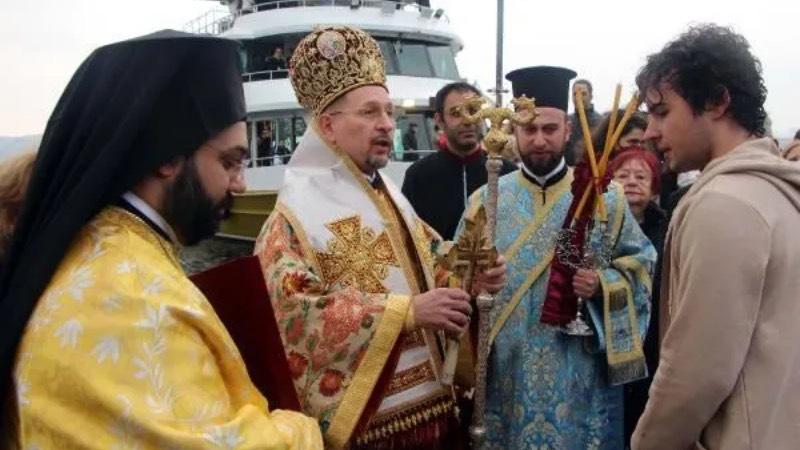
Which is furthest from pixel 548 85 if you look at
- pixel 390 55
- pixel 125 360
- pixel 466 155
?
pixel 390 55

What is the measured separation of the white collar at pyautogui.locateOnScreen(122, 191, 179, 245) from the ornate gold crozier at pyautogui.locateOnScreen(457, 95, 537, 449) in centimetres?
135

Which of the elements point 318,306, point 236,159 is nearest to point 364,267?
point 318,306

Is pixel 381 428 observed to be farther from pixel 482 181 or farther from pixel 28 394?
pixel 482 181

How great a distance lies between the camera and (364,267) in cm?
275

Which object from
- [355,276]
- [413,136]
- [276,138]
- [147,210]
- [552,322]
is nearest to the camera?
[147,210]

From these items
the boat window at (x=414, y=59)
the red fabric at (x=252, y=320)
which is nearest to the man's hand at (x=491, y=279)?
the red fabric at (x=252, y=320)

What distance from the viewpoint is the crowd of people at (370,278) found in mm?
1472

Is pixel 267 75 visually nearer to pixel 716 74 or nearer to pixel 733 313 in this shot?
pixel 716 74

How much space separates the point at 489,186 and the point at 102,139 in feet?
5.36

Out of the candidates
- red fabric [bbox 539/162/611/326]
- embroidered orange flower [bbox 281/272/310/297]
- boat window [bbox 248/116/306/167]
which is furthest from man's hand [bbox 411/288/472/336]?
boat window [bbox 248/116/306/167]

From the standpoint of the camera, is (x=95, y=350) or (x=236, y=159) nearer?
(x=95, y=350)

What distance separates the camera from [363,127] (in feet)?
9.41

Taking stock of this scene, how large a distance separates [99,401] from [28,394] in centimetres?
14

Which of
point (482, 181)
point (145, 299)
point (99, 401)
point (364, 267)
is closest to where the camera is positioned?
point (99, 401)
